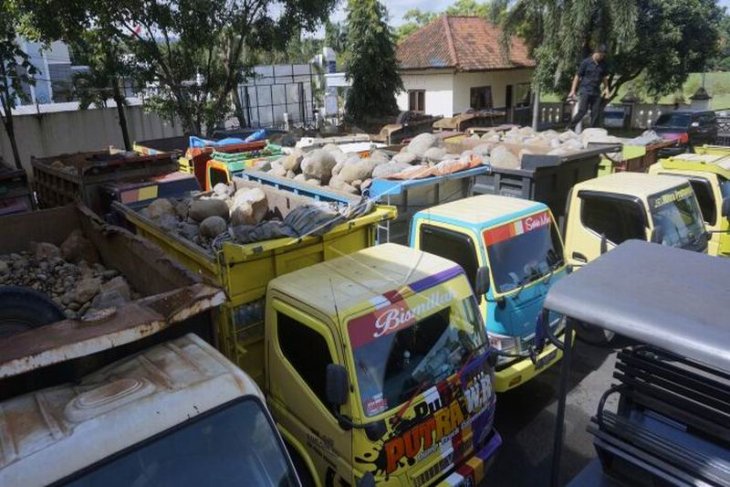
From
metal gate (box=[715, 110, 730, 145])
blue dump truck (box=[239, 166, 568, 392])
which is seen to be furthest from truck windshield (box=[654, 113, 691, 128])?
blue dump truck (box=[239, 166, 568, 392])

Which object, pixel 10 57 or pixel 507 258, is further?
pixel 10 57

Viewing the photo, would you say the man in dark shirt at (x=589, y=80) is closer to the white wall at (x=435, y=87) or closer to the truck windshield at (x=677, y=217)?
the truck windshield at (x=677, y=217)

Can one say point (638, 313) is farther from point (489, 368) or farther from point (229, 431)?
Answer: point (229, 431)

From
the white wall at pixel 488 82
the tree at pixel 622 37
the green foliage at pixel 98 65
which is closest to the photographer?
the green foliage at pixel 98 65

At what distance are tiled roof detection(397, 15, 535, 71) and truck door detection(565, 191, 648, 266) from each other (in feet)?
60.4

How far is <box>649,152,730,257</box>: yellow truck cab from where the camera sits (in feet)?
25.3

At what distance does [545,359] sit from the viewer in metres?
5.22

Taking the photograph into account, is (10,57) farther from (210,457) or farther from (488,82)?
(488,82)

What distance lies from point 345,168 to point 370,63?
15.3 metres

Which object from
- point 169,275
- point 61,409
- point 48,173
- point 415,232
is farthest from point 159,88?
point 61,409

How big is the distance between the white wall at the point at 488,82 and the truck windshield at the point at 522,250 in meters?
19.8

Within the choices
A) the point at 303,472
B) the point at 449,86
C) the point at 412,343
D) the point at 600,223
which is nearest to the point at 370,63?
the point at 449,86

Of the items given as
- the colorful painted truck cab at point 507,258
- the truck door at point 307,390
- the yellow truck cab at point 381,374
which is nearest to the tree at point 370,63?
the colorful painted truck cab at point 507,258

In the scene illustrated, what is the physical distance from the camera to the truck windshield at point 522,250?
5320 mm
